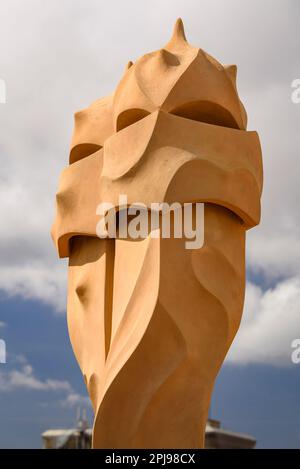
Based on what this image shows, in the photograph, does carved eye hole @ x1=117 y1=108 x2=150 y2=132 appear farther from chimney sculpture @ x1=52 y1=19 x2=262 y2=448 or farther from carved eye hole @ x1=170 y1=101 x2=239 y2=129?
carved eye hole @ x1=170 y1=101 x2=239 y2=129

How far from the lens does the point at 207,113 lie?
914 cm

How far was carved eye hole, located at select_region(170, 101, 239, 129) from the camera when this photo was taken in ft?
29.4

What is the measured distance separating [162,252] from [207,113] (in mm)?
2147

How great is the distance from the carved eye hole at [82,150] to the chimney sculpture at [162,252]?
0.35 feet

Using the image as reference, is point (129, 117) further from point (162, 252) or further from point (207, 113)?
point (162, 252)

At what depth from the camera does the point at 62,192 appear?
31.8 ft

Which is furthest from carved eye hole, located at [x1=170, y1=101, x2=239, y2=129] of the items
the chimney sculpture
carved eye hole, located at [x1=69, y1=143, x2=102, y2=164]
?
carved eye hole, located at [x1=69, y1=143, x2=102, y2=164]

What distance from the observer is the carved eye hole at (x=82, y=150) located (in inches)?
387

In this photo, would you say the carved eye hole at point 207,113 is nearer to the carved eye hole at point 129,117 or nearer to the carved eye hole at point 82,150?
the carved eye hole at point 129,117

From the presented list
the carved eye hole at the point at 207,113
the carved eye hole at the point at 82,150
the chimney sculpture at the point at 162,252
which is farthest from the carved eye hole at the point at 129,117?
the carved eye hole at the point at 82,150

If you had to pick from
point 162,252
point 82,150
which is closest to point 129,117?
point 82,150

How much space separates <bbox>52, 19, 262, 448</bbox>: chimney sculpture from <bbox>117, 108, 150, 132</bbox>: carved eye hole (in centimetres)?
2

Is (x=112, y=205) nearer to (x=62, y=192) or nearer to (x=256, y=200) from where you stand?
(x=62, y=192)

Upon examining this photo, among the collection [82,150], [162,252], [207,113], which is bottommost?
[162,252]
